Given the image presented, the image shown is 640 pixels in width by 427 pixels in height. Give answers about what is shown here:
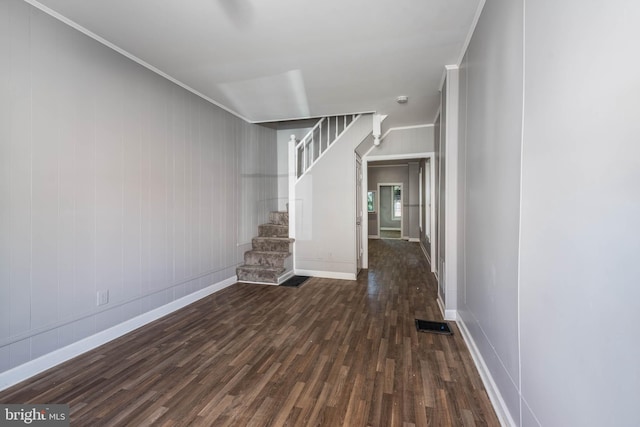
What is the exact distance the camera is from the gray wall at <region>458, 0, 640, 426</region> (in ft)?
2.53

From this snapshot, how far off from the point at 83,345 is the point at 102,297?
1.30 feet

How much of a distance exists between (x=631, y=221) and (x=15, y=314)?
329 cm

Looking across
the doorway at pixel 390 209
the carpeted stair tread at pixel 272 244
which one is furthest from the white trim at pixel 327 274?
the doorway at pixel 390 209

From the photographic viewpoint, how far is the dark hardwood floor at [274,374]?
5.43ft

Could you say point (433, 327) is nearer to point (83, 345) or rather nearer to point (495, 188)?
point (495, 188)

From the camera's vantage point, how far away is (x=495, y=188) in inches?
69.9

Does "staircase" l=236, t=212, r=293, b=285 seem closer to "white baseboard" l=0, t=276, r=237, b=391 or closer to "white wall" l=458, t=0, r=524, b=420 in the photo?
"white baseboard" l=0, t=276, r=237, b=391

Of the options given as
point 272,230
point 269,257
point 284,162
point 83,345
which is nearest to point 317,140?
point 284,162

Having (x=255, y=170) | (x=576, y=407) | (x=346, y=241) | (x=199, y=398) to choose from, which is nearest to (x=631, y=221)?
(x=576, y=407)

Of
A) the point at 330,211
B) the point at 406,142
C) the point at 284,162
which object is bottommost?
the point at 330,211

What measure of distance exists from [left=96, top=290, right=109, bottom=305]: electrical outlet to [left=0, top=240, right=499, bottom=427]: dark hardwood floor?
39 centimetres

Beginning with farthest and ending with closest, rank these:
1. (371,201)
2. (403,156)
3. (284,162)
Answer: (371,201) < (284,162) < (403,156)

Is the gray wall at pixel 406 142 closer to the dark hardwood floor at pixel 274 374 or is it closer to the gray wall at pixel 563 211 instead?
the dark hardwood floor at pixel 274 374

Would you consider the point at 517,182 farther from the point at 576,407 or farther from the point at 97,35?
the point at 97,35
